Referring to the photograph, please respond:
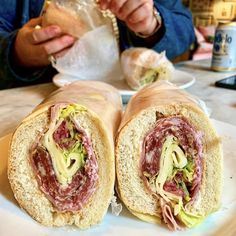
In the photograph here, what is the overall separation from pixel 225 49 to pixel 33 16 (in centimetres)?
84

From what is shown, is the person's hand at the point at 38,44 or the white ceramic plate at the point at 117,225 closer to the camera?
the white ceramic plate at the point at 117,225

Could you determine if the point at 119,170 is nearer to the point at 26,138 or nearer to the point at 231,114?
the point at 26,138

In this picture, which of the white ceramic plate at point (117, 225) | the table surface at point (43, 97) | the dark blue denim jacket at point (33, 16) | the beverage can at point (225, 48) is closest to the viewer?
the white ceramic plate at point (117, 225)

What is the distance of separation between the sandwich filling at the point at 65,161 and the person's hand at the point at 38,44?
0.66 meters

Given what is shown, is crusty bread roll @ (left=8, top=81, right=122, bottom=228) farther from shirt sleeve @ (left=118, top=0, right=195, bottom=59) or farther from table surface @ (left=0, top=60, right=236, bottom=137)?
shirt sleeve @ (left=118, top=0, right=195, bottom=59)

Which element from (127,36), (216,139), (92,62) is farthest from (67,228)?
(127,36)

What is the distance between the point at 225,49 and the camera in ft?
4.59

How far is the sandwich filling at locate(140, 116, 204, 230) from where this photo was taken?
519 millimetres

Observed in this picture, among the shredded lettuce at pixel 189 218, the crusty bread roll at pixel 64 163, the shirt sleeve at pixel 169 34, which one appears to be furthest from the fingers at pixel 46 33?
the shredded lettuce at pixel 189 218

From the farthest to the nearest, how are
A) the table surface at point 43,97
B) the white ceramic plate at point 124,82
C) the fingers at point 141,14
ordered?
the fingers at point 141,14 → the white ceramic plate at point 124,82 → the table surface at point 43,97

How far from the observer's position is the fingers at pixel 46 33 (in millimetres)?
1111

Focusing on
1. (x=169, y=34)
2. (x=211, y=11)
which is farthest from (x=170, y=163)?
(x=211, y=11)

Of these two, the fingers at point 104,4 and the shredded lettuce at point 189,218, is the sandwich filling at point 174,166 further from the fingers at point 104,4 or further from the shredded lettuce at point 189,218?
the fingers at point 104,4

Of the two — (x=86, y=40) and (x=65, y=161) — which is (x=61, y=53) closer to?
(x=86, y=40)
